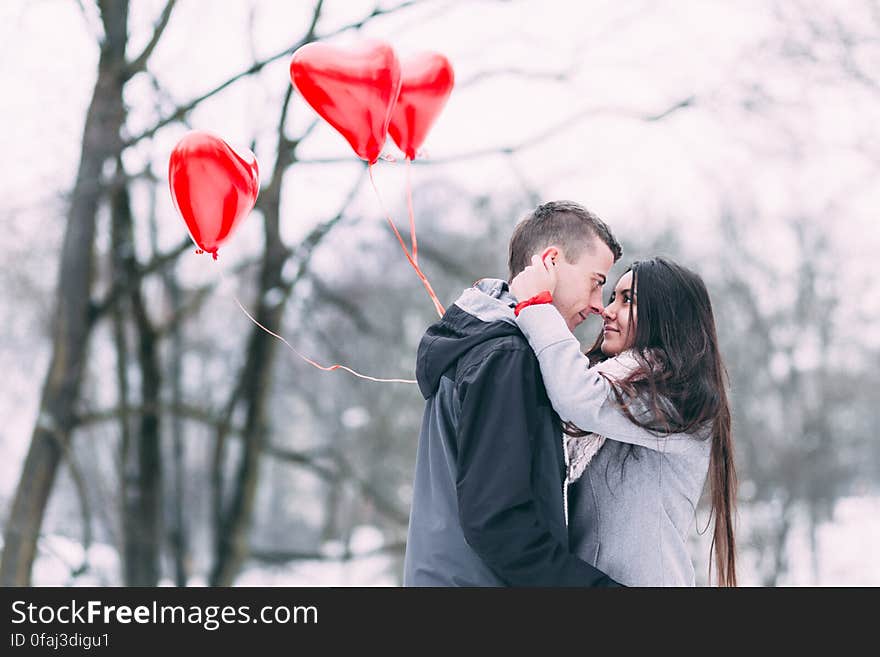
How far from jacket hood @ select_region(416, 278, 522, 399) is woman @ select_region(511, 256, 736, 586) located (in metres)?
0.05

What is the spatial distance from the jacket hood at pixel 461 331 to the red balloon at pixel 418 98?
0.86 m

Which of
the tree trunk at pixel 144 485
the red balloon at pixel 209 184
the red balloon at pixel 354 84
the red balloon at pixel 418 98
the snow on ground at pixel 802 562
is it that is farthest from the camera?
the snow on ground at pixel 802 562

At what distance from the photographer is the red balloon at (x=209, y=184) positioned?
2.98 m

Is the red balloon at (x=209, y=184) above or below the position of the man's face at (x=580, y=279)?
above

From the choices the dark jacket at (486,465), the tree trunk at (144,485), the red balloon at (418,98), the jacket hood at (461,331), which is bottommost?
the dark jacket at (486,465)

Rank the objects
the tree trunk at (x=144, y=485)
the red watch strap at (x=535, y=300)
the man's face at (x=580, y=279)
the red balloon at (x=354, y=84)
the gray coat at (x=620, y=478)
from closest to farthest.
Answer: the gray coat at (x=620, y=478) < the red watch strap at (x=535, y=300) < the man's face at (x=580, y=279) < the red balloon at (x=354, y=84) < the tree trunk at (x=144, y=485)

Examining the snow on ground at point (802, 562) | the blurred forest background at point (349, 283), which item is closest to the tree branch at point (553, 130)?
the blurred forest background at point (349, 283)

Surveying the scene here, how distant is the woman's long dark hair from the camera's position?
2.36 meters

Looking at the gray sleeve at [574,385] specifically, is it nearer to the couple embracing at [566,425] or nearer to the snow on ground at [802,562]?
the couple embracing at [566,425]

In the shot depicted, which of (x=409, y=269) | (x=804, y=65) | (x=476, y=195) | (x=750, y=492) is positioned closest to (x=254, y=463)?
(x=476, y=195)

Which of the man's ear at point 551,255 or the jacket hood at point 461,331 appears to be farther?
the man's ear at point 551,255

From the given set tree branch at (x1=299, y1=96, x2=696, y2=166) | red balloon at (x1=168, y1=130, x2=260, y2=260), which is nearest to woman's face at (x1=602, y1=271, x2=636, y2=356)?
red balloon at (x1=168, y1=130, x2=260, y2=260)

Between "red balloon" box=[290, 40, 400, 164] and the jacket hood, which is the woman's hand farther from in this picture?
"red balloon" box=[290, 40, 400, 164]
